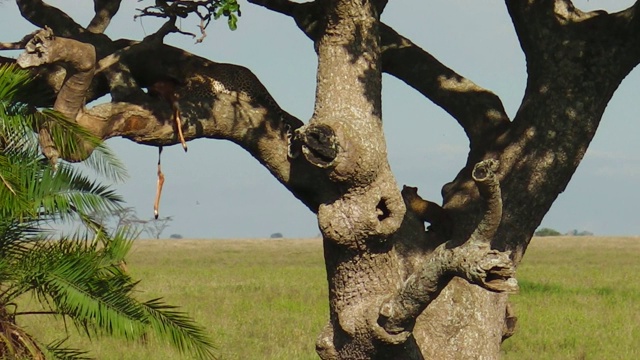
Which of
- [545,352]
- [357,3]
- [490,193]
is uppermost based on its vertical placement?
[357,3]

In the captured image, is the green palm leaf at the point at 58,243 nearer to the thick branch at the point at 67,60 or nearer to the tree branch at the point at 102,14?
the thick branch at the point at 67,60

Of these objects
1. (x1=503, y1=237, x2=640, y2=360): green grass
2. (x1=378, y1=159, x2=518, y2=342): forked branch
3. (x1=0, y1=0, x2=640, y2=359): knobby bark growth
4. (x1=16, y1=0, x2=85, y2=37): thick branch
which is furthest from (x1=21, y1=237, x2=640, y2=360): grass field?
(x1=378, y1=159, x2=518, y2=342): forked branch

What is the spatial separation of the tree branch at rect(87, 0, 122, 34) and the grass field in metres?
4.89

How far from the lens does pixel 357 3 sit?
9.09 meters

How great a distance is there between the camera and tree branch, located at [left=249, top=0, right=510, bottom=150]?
9.99 meters

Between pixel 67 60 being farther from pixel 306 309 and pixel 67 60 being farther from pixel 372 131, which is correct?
pixel 306 309

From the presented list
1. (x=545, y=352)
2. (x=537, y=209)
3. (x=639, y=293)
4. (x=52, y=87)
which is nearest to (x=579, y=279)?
(x=639, y=293)

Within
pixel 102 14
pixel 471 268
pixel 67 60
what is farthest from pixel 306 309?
pixel 471 268

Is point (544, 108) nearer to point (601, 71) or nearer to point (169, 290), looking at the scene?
point (601, 71)

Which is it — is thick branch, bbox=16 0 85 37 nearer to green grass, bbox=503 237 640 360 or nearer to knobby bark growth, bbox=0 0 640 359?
knobby bark growth, bbox=0 0 640 359

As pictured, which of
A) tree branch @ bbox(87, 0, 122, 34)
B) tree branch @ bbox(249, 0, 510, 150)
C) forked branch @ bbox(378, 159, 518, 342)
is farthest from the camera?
tree branch @ bbox(87, 0, 122, 34)

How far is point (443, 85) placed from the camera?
10148mm

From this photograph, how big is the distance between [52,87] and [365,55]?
2573mm

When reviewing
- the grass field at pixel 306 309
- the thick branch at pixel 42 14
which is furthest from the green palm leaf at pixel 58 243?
the grass field at pixel 306 309
